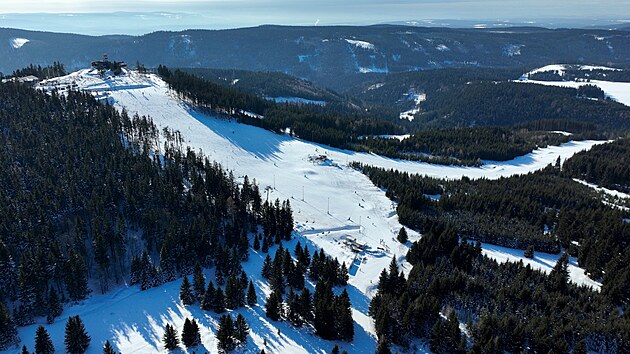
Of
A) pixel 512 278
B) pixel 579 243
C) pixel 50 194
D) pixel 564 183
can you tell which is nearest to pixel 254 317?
pixel 512 278

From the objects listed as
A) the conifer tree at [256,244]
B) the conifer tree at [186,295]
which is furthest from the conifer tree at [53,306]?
the conifer tree at [256,244]

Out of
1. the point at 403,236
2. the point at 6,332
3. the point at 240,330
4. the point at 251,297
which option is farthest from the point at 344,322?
the point at 6,332

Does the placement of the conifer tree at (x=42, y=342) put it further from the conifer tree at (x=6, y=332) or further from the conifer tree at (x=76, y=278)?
the conifer tree at (x=76, y=278)

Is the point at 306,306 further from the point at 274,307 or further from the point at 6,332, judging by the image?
the point at 6,332

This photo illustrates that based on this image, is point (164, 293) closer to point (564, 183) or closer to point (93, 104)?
point (93, 104)

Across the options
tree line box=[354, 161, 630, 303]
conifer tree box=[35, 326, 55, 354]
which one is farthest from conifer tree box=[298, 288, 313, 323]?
conifer tree box=[35, 326, 55, 354]

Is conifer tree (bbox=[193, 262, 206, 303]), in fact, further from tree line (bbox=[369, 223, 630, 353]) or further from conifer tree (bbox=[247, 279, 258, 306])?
tree line (bbox=[369, 223, 630, 353])
